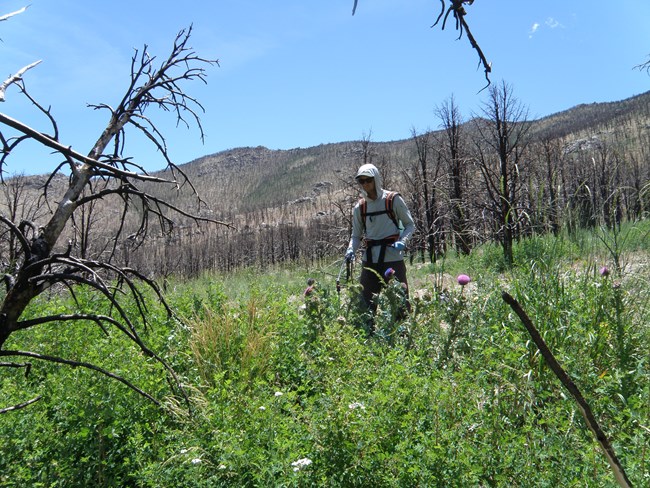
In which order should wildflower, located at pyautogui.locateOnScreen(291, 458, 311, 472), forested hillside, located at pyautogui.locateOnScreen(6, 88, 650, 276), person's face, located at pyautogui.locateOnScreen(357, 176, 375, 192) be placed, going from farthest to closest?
forested hillside, located at pyautogui.locateOnScreen(6, 88, 650, 276) < person's face, located at pyautogui.locateOnScreen(357, 176, 375, 192) < wildflower, located at pyautogui.locateOnScreen(291, 458, 311, 472)

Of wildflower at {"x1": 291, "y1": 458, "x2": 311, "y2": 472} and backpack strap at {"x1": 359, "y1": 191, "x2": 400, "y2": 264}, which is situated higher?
backpack strap at {"x1": 359, "y1": 191, "x2": 400, "y2": 264}

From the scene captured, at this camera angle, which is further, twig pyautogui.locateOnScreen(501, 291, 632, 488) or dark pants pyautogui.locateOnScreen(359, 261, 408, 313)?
dark pants pyautogui.locateOnScreen(359, 261, 408, 313)

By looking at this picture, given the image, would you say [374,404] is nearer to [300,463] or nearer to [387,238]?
[300,463]

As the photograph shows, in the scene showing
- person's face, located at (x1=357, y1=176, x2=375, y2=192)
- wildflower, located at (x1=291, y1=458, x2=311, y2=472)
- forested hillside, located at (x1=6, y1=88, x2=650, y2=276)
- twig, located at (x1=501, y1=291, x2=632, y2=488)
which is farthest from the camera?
forested hillside, located at (x1=6, y1=88, x2=650, y2=276)

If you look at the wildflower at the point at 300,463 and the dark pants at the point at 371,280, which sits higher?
the dark pants at the point at 371,280

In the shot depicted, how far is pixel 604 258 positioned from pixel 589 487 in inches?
139

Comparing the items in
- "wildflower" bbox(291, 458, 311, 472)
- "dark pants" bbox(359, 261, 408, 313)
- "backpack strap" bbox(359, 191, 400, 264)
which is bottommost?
"wildflower" bbox(291, 458, 311, 472)

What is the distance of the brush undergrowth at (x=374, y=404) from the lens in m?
2.33

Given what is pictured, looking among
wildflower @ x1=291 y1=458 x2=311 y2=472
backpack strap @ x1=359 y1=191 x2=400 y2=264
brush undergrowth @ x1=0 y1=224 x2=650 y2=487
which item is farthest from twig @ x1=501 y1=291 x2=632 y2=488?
backpack strap @ x1=359 y1=191 x2=400 y2=264

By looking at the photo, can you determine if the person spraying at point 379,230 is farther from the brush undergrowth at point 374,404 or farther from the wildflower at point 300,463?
the wildflower at point 300,463

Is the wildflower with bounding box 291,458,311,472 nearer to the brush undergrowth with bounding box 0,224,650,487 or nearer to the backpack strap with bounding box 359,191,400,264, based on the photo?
the brush undergrowth with bounding box 0,224,650,487

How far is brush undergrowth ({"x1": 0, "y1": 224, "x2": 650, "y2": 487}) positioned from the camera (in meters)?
2.33

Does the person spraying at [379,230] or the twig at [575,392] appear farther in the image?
the person spraying at [379,230]

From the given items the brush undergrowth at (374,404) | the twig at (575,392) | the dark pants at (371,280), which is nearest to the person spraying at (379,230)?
the dark pants at (371,280)
